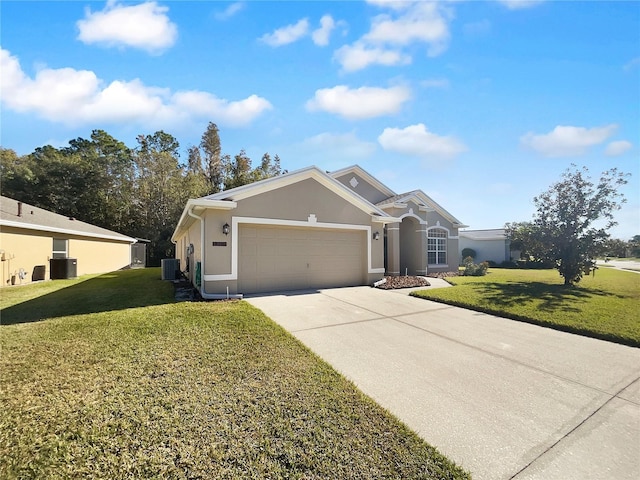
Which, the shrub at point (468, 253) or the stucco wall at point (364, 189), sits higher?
the stucco wall at point (364, 189)

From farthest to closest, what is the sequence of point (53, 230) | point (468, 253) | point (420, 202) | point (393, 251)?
point (468, 253), point (420, 202), point (393, 251), point (53, 230)

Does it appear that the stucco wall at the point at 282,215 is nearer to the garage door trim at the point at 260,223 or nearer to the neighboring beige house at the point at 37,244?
the garage door trim at the point at 260,223

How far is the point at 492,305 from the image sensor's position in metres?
8.43

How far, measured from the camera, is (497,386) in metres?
3.85

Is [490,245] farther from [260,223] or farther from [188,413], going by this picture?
[188,413]

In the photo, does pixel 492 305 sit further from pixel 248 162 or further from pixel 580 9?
pixel 248 162

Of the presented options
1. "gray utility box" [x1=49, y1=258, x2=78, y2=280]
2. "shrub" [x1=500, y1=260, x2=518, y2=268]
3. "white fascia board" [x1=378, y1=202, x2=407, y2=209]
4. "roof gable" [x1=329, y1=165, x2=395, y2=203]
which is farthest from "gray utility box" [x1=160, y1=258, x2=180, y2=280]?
"shrub" [x1=500, y1=260, x2=518, y2=268]

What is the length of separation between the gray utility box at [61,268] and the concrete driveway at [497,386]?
1336 cm

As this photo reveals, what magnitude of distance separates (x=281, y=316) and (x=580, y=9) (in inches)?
425

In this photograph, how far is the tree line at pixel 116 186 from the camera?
27.5 m

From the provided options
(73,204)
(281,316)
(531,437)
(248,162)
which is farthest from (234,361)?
(73,204)

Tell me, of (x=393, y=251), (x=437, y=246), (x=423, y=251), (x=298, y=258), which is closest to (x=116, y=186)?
(x=298, y=258)

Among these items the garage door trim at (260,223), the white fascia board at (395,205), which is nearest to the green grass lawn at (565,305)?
the garage door trim at (260,223)

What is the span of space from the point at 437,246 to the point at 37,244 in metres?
20.6
